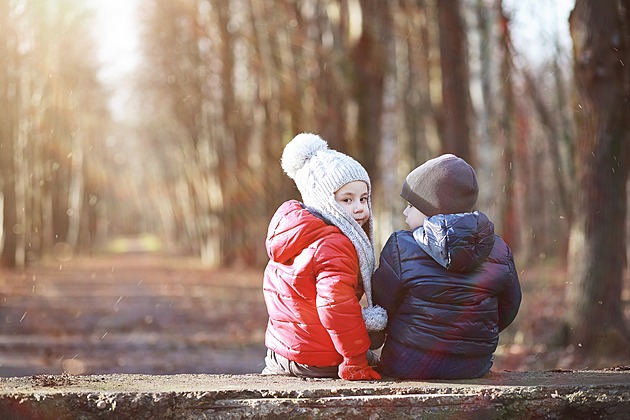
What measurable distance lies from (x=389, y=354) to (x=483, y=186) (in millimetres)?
17753

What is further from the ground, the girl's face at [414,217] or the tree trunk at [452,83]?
the tree trunk at [452,83]

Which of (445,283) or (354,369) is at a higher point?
(445,283)

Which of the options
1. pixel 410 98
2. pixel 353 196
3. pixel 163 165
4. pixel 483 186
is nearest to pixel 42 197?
pixel 410 98

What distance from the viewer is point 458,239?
4430 millimetres

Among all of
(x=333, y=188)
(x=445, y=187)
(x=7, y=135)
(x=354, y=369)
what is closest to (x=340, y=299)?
(x=354, y=369)

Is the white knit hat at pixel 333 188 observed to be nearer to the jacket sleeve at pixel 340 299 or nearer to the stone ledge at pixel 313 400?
the jacket sleeve at pixel 340 299

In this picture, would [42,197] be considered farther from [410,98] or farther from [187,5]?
[410,98]

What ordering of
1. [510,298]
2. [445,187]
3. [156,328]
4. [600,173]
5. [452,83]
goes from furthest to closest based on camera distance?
[452,83]
[156,328]
[600,173]
[510,298]
[445,187]

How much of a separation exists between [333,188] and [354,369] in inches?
38.4

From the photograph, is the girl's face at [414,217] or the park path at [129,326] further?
the park path at [129,326]

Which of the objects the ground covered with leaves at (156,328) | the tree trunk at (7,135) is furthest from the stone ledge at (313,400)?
the tree trunk at (7,135)

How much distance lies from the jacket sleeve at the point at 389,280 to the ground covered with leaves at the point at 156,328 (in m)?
5.24

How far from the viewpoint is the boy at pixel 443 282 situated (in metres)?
4.50

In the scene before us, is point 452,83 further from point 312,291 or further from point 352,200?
point 312,291
